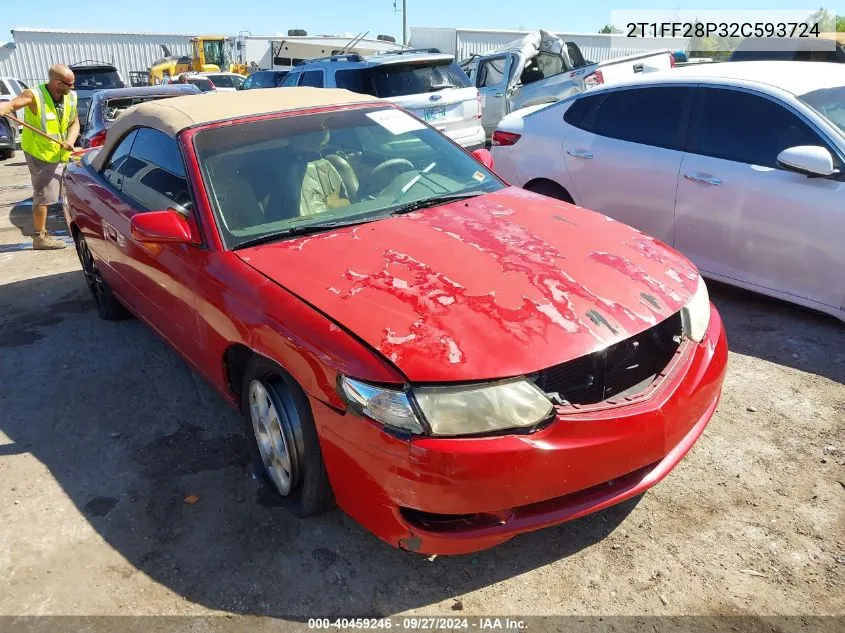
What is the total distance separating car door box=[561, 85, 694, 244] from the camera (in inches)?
194

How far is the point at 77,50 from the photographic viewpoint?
33.8 m

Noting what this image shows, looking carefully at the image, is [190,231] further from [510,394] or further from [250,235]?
[510,394]

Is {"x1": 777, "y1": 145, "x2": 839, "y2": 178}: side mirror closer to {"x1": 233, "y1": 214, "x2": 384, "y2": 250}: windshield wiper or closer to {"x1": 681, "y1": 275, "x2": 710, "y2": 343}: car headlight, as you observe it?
{"x1": 681, "y1": 275, "x2": 710, "y2": 343}: car headlight

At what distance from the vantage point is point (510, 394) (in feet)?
7.43

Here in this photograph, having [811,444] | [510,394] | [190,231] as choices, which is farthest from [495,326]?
[811,444]

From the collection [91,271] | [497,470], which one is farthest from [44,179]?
[497,470]

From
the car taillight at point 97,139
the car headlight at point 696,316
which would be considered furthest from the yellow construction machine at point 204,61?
the car headlight at point 696,316

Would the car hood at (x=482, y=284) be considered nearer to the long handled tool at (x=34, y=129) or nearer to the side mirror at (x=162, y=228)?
the side mirror at (x=162, y=228)

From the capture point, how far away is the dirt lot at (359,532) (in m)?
2.49

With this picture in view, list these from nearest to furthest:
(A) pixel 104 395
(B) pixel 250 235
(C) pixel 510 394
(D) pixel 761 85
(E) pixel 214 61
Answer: (C) pixel 510 394 < (B) pixel 250 235 < (A) pixel 104 395 < (D) pixel 761 85 < (E) pixel 214 61

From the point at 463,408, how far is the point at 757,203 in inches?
124

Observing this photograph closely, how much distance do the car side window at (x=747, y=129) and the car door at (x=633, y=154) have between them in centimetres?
17

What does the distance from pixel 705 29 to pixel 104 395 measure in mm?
15128

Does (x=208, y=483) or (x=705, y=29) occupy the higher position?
(x=705, y=29)
